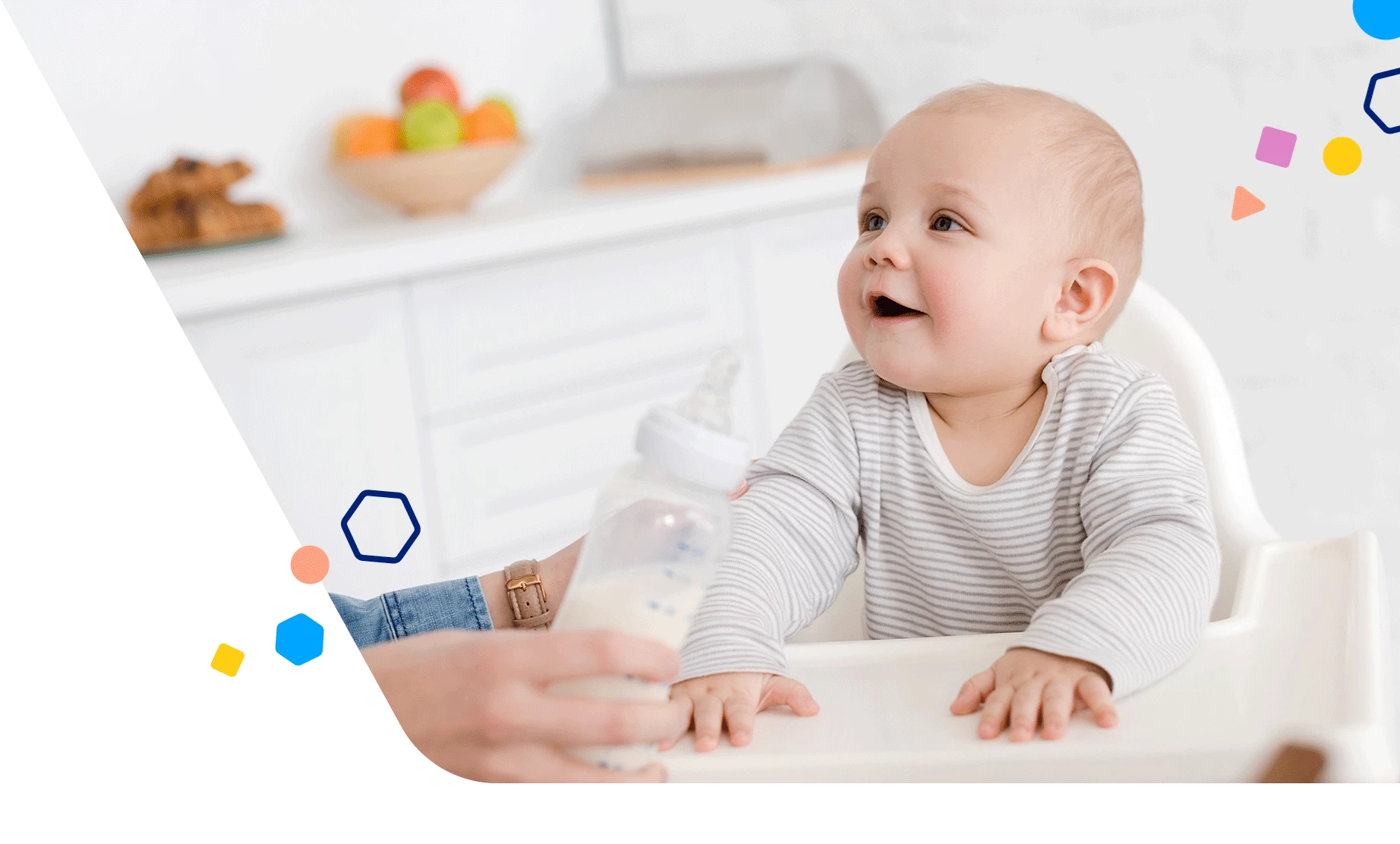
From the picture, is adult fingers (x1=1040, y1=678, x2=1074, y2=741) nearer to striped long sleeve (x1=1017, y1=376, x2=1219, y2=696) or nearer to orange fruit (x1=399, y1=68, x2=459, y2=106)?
striped long sleeve (x1=1017, y1=376, x2=1219, y2=696)

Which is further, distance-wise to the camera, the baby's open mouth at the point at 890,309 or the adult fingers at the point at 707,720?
the baby's open mouth at the point at 890,309

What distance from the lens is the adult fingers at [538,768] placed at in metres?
0.28

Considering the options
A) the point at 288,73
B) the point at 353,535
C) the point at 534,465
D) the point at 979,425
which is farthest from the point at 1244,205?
the point at 288,73

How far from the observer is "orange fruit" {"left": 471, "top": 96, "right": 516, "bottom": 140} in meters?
1.31

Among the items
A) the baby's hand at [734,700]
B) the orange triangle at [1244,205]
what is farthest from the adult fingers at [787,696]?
the orange triangle at [1244,205]

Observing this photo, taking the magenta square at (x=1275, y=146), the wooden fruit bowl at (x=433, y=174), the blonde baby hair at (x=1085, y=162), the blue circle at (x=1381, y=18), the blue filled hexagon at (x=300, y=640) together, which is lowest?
the blue filled hexagon at (x=300, y=640)

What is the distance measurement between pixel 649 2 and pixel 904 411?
2.81ft

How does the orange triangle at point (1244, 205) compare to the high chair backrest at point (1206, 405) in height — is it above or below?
above

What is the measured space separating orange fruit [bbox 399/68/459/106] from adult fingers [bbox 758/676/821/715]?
105cm

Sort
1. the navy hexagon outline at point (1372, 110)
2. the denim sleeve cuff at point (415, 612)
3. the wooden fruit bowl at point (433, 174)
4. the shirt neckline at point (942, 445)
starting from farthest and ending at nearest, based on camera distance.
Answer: the wooden fruit bowl at point (433, 174) < the navy hexagon outline at point (1372, 110) < the shirt neckline at point (942, 445) < the denim sleeve cuff at point (415, 612)

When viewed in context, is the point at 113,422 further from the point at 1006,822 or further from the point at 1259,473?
the point at 1259,473

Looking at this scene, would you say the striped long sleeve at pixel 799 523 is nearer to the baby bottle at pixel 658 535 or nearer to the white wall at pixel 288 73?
the baby bottle at pixel 658 535

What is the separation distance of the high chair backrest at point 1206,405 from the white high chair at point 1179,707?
57mm

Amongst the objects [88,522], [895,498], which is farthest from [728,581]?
[88,522]
